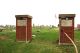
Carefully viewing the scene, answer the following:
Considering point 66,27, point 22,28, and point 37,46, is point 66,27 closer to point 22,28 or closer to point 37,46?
point 37,46

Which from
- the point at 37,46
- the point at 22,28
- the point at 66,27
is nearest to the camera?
the point at 37,46

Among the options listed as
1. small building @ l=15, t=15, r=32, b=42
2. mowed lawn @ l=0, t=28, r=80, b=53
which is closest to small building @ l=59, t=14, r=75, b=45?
mowed lawn @ l=0, t=28, r=80, b=53

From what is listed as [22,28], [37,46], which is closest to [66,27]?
[37,46]

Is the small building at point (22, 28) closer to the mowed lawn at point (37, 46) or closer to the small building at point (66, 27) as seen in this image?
the mowed lawn at point (37, 46)

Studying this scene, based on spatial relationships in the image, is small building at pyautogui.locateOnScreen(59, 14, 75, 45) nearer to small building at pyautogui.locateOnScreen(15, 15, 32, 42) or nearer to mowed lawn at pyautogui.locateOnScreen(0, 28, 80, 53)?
mowed lawn at pyautogui.locateOnScreen(0, 28, 80, 53)

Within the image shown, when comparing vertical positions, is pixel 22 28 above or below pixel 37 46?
above

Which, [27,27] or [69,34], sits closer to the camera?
[69,34]

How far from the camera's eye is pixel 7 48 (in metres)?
23.4

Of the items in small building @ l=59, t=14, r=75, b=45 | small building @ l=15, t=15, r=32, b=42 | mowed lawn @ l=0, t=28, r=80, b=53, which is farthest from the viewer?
small building @ l=15, t=15, r=32, b=42

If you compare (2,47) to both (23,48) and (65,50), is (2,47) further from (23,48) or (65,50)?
(65,50)

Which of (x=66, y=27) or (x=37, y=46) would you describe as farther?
(x=66, y=27)

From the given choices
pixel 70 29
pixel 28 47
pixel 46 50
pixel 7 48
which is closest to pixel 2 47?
pixel 7 48

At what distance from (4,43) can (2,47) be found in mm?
1004

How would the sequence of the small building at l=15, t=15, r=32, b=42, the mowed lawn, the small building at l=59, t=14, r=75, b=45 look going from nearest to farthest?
the mowed lawn < the small building at l=59, t=14, r=75, b=45 < the small building at l=15, t=15, r=32, b=42
